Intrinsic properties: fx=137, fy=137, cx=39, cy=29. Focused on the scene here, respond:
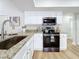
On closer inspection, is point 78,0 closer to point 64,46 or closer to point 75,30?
point 64,46

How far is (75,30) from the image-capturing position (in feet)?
28.2

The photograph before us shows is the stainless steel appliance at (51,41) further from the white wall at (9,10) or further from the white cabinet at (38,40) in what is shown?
the white wall at (9,10)

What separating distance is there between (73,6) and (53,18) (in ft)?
4.06

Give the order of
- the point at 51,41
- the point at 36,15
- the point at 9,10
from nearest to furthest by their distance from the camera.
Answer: the point at 51,41
the point at 36,15
the point at 9,10

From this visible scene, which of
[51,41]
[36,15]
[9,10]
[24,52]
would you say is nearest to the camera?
[24,52]

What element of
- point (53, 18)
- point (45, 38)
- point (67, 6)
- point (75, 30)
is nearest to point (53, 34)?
point (45, 38)

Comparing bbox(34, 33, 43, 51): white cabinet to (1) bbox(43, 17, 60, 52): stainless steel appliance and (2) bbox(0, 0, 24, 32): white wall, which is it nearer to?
(1) bbox(43, 17, 60, 52): stainless steel appliance

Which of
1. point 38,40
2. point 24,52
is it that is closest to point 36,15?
point 38,40

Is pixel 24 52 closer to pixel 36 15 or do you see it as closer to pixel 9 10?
pixel 36 15

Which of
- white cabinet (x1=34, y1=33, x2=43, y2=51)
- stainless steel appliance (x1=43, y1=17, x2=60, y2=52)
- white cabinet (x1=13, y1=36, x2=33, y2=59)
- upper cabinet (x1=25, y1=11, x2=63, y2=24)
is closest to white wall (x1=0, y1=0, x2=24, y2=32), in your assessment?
upper cabinet (x1=25, y1=11, x2=63, y2=24)

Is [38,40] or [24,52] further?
[38,40]

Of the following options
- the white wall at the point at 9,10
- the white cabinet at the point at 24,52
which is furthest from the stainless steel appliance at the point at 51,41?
the white cabinet at the point at 24,52

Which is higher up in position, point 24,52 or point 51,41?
point 24,52

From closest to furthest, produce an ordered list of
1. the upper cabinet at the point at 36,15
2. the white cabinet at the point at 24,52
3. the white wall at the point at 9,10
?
the white cabinet at the point at 24,52, the upper cabinet at the point at 36,15, the white wall at the point at 9,10
